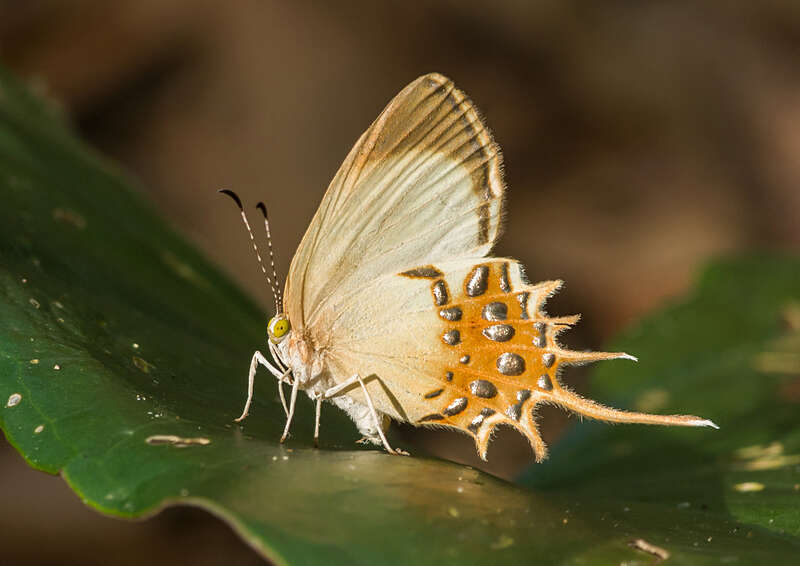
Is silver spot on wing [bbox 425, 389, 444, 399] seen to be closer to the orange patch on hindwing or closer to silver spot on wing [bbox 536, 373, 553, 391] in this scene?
the orange patch on hindwing

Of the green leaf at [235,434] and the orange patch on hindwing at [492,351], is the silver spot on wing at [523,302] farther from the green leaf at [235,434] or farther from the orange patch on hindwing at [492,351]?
the green leaf at [235,434]

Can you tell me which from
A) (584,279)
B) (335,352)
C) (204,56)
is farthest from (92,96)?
(335,352)

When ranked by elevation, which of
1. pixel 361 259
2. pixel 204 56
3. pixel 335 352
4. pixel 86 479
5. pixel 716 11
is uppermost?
pixel 716 11

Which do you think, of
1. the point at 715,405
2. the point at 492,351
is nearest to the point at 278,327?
the point at 492,351

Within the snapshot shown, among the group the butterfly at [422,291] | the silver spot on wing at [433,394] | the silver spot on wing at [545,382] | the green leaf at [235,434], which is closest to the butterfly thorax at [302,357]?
the butterfly at [422,291]

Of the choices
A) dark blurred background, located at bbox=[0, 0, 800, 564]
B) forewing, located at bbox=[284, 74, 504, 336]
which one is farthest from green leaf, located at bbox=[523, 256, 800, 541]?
dark blurred background, located at bbox=[0, 0, 800, 564]

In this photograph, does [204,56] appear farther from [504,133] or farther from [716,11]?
[716,11]

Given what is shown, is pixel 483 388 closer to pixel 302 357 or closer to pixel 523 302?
pixel 523 302
